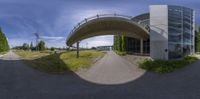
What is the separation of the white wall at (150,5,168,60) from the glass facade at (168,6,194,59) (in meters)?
0.71

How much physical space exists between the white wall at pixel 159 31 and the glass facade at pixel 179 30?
71cm

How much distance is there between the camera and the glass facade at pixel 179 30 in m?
29.2

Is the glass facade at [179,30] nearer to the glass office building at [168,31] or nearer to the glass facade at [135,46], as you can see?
the glass office building at [168,31]

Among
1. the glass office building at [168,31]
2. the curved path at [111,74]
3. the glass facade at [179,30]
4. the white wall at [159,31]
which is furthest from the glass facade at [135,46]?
the curved path at [111,74]

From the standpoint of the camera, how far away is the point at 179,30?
99.3 feet

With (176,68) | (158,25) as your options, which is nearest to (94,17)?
(158,25)

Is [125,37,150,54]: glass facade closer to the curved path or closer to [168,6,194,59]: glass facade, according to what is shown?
[168,6,194,59]: glass facade

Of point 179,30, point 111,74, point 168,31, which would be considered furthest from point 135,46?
point 111,74

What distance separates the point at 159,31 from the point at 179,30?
3381 millimetres

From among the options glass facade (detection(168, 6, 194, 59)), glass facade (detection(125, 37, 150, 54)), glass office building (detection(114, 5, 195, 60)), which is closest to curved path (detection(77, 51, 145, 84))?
glass office building (detection(114, 5, 195, 60))

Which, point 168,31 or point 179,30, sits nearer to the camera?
point 168,31

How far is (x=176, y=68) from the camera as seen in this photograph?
2120cm

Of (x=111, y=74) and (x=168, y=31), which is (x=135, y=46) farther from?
(x=111, y=74)

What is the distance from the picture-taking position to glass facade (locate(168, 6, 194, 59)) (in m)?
29.2
